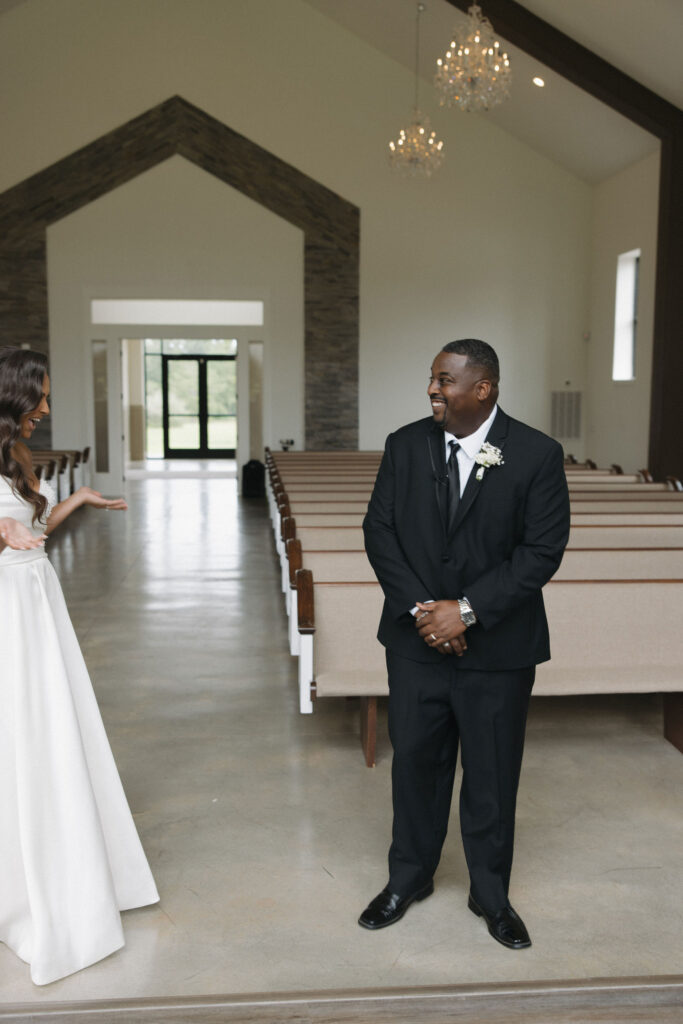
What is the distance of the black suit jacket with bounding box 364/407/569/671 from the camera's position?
7.17 ft

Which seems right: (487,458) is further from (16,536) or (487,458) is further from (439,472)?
(16,536)

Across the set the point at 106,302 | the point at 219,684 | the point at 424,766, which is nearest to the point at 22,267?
the point at 106,302

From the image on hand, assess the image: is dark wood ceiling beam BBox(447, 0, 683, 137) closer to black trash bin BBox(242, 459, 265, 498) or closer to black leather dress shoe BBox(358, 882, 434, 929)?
black trash bin BBox(242, 459, 265, 498)

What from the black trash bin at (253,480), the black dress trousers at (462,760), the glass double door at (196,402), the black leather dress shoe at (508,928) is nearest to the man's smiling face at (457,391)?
the black dress trousers at (462,760)

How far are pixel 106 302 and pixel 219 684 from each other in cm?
957

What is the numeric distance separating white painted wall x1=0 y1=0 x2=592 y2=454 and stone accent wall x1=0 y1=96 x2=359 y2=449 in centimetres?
15

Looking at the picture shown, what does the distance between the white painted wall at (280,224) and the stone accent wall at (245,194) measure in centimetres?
15

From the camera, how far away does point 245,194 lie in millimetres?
12398

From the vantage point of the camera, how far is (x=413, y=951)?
7.39 ft

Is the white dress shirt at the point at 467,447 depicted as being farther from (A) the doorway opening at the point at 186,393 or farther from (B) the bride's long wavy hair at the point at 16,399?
(A) the doorway opening at the point at 186,393

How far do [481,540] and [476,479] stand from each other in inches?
5.7

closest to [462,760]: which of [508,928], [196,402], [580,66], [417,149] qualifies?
[508,928]

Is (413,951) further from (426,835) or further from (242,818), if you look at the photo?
(242,818)

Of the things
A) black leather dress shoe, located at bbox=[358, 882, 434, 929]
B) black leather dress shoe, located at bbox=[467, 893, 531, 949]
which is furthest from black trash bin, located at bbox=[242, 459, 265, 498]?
black leather dress shoe, located at bbox=[467, 893, 531, 949]
